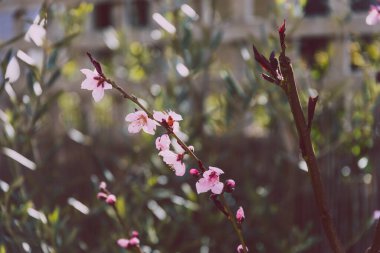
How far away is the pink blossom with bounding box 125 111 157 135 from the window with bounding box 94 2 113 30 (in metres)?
2.57

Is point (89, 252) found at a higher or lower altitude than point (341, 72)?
lower

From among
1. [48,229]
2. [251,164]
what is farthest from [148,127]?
[251,164]

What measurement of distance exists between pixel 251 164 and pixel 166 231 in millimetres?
568

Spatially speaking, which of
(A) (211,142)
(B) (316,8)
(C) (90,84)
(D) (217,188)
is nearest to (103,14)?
Result: (B) (316,8)

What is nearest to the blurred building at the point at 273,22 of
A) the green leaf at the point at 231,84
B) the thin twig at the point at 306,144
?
the green leaf at the point at 231,84

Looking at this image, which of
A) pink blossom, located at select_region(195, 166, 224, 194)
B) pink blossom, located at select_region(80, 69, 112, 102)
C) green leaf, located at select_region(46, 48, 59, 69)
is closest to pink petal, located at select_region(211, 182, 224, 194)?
pink blossom, located at select_region(195, 166, 224, 194)

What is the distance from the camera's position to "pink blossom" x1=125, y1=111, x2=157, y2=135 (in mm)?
959

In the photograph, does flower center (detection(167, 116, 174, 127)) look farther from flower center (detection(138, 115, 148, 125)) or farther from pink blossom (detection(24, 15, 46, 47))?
pink blossom (detection(24, 15, 46, 47))

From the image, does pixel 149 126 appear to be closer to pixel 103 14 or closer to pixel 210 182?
Answer: pixel 210 182

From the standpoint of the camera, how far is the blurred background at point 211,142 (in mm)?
1625

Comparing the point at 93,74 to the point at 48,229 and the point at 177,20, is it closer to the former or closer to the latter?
the point at 48,229

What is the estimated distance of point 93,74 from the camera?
0.96m

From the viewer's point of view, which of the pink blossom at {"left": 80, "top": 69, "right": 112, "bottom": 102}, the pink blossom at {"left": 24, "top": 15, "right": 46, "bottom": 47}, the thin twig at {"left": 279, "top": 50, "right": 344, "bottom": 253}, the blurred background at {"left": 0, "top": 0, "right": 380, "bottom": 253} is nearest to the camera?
the thin twig at {"left": 279, "top": 50, "right": 344, "bottom": 253}

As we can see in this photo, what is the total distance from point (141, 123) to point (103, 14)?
2616 mm
